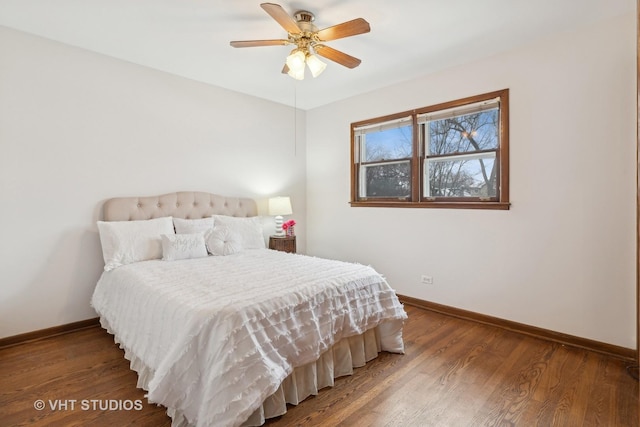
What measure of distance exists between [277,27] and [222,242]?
2076mm

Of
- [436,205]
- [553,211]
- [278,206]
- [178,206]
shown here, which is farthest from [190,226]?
[553,211]

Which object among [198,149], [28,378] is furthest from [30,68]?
[28,378]

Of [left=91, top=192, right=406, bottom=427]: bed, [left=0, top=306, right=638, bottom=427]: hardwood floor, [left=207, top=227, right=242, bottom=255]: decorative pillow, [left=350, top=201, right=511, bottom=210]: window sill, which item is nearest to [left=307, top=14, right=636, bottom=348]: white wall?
[left=350, top=201, right=511, bottom=210]: window sill

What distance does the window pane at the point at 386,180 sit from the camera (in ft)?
12.7

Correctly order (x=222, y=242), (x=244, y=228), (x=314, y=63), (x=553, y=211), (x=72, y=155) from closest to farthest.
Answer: (x=314, y=63) → (x=553, y=211) → (x=72, y=155) → (x=222, y=242) → (x=244, y=228)

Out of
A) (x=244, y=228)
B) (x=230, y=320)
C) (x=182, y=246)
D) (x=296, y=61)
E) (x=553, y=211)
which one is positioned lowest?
(x=230, y=320)

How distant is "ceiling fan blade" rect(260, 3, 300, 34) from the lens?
1915mm

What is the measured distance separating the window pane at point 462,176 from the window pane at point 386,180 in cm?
27

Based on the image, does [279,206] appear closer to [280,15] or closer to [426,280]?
[426,280]

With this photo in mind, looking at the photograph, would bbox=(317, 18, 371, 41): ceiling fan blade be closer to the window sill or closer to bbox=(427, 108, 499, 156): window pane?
bbox=(427, 108, 499, 156): window pane

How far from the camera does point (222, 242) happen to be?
3350 millimetres

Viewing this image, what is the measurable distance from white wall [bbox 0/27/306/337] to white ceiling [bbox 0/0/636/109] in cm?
27

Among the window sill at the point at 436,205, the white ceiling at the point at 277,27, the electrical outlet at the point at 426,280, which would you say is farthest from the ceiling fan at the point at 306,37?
the electrical outlet at the point at 426,280

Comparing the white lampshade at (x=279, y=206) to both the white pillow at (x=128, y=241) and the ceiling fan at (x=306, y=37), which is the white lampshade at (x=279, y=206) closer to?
the white pillow at (x=128, y=241)
